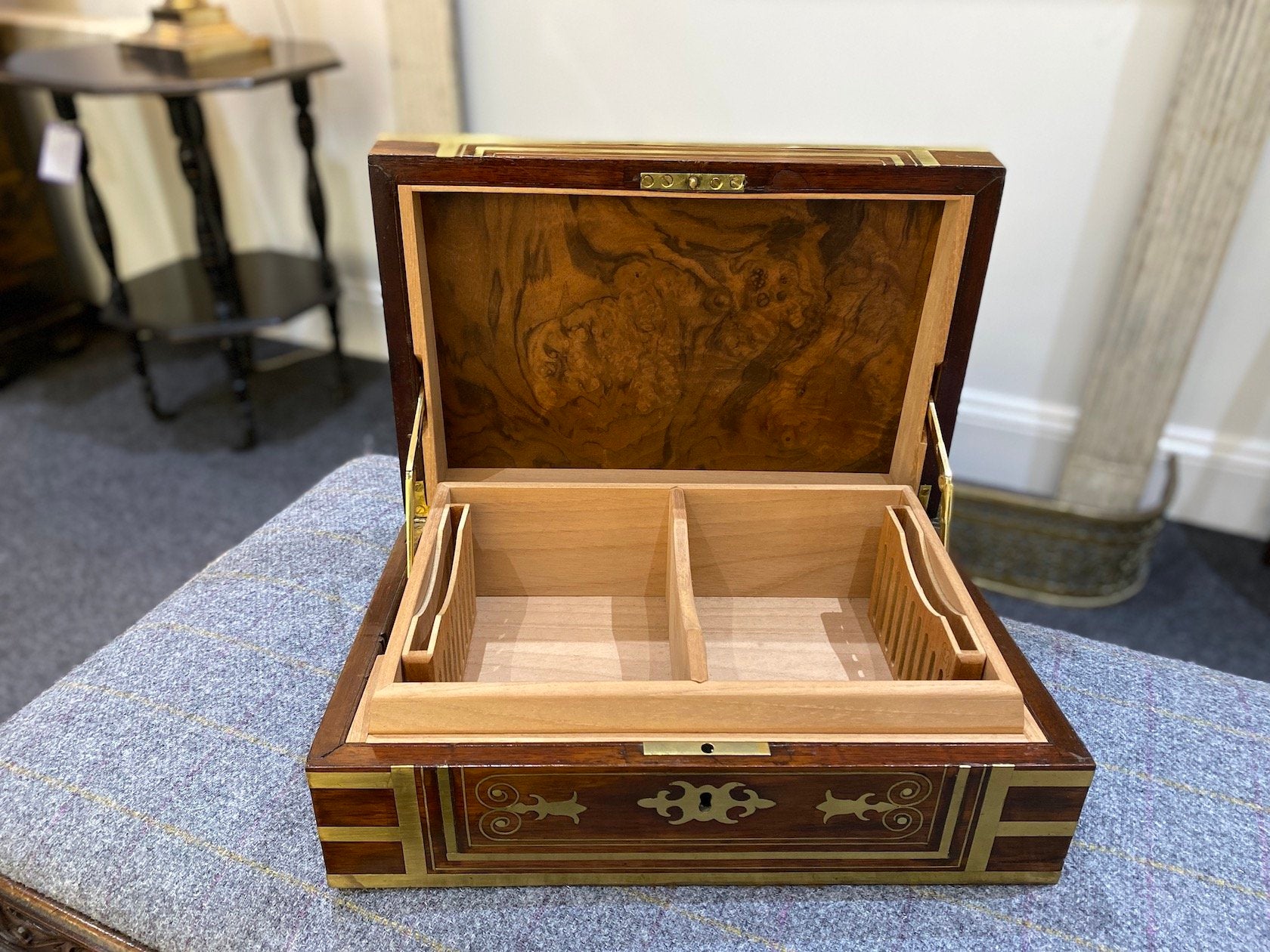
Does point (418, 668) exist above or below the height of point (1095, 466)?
above

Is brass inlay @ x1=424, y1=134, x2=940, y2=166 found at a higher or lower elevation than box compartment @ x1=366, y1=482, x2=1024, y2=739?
higher

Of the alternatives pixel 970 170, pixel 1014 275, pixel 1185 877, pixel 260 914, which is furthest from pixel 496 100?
pixel 1185 877

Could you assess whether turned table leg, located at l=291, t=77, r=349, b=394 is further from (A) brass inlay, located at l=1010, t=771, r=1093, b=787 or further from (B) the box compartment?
(A) brass inlay, located at l=1010, t=771, r=1093, b=787

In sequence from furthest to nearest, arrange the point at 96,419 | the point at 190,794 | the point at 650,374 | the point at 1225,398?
the point at 96,419 → the point at 1225,398 → the point at 650,374 → the point at 190,794

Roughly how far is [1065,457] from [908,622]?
133 centimetres

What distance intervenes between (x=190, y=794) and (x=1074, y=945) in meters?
0.80

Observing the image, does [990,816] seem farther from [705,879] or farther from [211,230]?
[211,230]

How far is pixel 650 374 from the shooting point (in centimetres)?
106

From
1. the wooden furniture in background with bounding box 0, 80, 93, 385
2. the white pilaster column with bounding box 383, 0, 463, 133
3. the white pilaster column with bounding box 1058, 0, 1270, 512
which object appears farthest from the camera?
the wooden furniture in background with bounding box 0, 80, 93, 385

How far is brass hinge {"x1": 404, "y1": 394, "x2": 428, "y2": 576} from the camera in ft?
3.06

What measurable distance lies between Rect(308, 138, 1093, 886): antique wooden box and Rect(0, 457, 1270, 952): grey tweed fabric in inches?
1.4

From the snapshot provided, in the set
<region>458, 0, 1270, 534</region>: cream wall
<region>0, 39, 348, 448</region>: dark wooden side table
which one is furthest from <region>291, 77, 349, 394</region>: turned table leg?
<region>458, 0, 1270, 534</region>: cream wall

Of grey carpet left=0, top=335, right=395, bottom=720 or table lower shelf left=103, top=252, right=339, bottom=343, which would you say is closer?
grey carpet left=0, top=335, right=395, bottom=720

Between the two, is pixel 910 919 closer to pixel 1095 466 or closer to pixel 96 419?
pixel 1095 466
